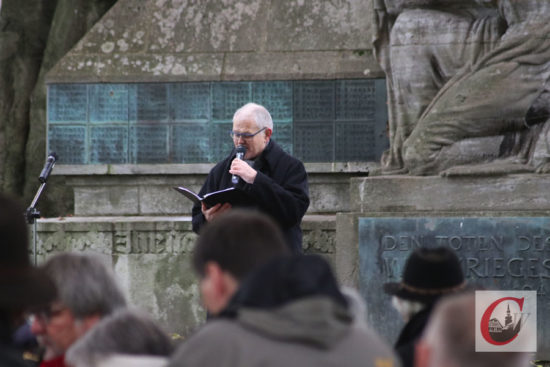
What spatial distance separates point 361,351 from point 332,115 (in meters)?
6.69

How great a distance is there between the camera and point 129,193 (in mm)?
9922

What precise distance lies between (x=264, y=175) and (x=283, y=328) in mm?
3314

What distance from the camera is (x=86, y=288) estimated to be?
11.9 feet

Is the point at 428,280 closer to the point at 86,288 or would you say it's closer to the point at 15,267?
the point at 86,288

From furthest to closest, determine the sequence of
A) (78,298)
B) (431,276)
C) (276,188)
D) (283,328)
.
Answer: (276,188), (431,276), (78,298), (283,328)

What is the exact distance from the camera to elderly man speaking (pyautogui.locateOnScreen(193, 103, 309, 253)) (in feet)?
20.5

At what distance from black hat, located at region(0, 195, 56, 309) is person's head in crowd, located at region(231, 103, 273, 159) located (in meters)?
3.25

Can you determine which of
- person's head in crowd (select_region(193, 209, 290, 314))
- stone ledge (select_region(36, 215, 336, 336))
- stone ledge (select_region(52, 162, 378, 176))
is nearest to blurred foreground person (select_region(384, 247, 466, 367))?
person's head in crowd (select_region(193, 209, 290, 314))

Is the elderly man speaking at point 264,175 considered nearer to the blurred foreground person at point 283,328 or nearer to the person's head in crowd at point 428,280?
the person's head in crowd at point 428,280

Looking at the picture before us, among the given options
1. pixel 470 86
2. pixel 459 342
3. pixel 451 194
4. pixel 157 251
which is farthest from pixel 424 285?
pixel 157 251

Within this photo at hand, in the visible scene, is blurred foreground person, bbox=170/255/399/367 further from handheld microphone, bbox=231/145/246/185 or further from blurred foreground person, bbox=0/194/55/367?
handheld microphone, bbox=231/145/246/185

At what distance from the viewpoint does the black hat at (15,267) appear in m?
3.17

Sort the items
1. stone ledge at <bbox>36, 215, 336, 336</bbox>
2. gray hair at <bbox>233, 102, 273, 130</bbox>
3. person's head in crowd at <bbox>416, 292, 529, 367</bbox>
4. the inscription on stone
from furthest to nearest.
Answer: stone ledge at <bbox>36, 215, 336, 336</bbox> < the inscription on stone < gray hair at <bbox>233, 102, 273, 130</bbox> < person's head in crowd at <bbox>416, 292, 529, 367</bbox>
